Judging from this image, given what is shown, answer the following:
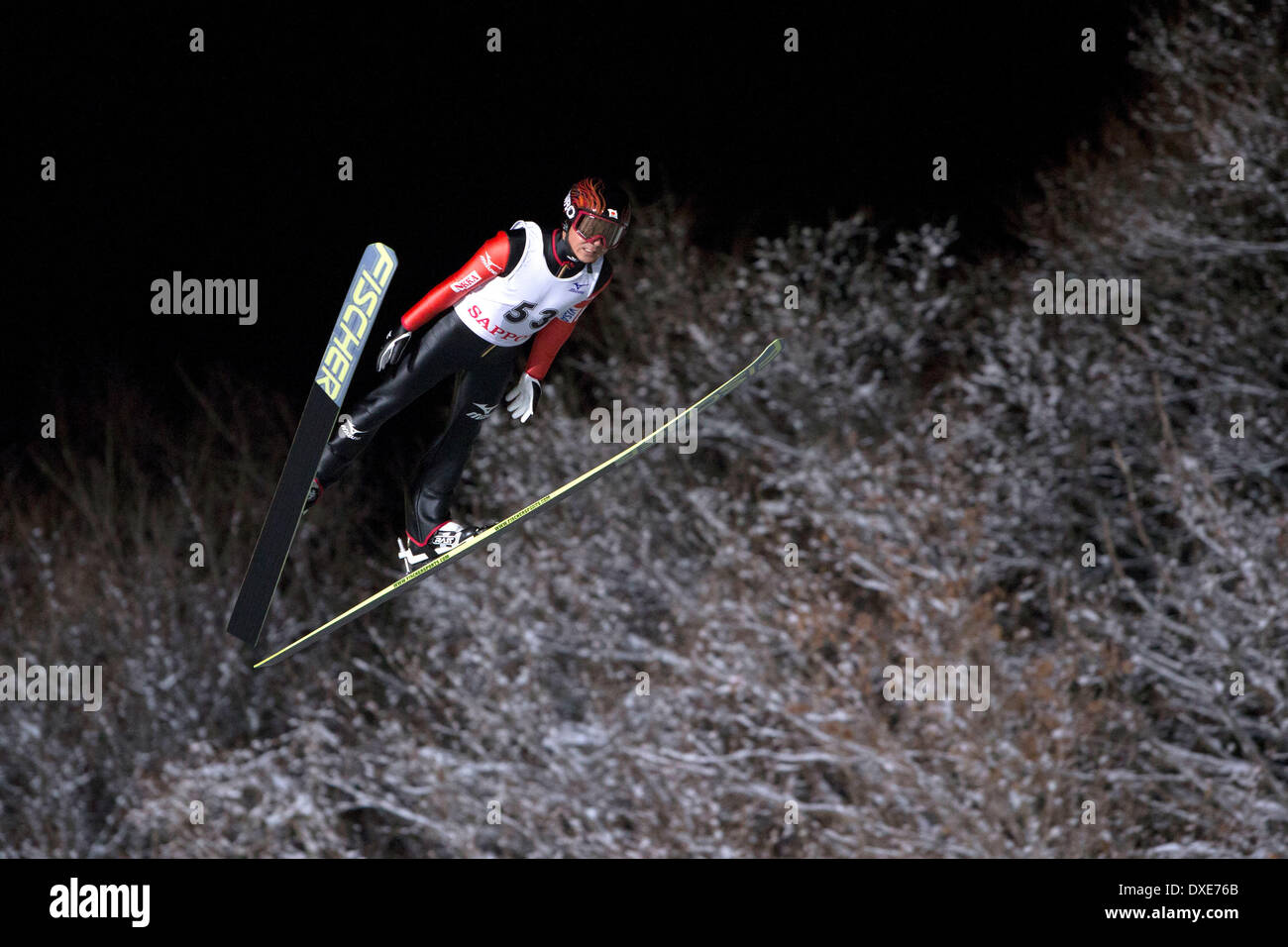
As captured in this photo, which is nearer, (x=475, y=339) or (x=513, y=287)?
(x=513, y=287)

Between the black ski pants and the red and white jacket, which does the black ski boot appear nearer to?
the black ski pants

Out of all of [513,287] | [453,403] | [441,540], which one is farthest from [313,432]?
[513,287]

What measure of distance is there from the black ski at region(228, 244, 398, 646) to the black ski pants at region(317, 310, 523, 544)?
14cm

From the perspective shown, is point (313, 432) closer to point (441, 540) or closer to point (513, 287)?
point (441, 540)

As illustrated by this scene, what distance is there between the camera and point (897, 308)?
21109 millimetres

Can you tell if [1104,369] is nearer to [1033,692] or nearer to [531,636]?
[1033,692]

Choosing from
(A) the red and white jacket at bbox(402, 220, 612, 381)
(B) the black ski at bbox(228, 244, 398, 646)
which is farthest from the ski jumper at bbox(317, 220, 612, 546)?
(B) the black ski at bbox(228, 244, 398, 646)

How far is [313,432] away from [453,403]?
1.66ft

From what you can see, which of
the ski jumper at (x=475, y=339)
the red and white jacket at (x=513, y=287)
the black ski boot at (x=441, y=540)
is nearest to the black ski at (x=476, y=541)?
the black ski boot at (x=441, y=540)

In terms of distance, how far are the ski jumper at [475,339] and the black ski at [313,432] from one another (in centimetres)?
14

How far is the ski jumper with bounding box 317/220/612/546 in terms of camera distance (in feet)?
18.2

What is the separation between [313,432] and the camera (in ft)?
19.0

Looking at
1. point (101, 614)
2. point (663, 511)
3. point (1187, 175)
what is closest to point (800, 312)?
point (663, 511)

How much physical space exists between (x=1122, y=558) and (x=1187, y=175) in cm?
479
